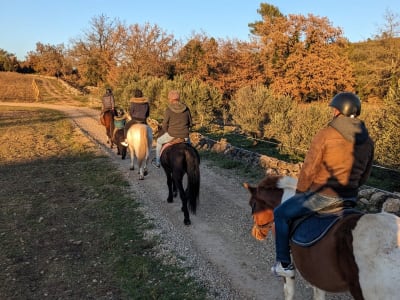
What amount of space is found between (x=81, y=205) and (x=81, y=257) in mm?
2579

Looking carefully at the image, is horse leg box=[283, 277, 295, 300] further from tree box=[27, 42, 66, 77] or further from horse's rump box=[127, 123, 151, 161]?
tree box=[27, 42, 66, 77]

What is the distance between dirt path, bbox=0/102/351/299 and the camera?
468 centimetres

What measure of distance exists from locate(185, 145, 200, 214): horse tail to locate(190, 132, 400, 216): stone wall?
3138 millimetres

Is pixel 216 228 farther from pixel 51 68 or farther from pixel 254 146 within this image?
pixel 51 68

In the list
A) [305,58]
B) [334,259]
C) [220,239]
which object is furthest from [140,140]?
[305,58]

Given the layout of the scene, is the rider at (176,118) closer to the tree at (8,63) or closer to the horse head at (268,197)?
the horse head at (268,197)

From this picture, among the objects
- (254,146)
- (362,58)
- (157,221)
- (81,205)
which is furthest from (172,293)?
(362,58)

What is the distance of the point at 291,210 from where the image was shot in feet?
11.3

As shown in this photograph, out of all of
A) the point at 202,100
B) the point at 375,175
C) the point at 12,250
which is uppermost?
the point at 202,100

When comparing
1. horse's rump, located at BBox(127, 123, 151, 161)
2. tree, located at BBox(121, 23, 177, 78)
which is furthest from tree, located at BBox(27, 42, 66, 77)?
horse's rump, located at BBox(127, 123, 151, 161)

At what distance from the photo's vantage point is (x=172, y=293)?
457 cm

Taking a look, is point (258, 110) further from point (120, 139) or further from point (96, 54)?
point (96, 54)

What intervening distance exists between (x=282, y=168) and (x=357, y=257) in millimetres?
7118

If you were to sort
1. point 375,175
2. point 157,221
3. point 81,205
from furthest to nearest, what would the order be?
point 375,175 < point 81,205 < point 157,221
